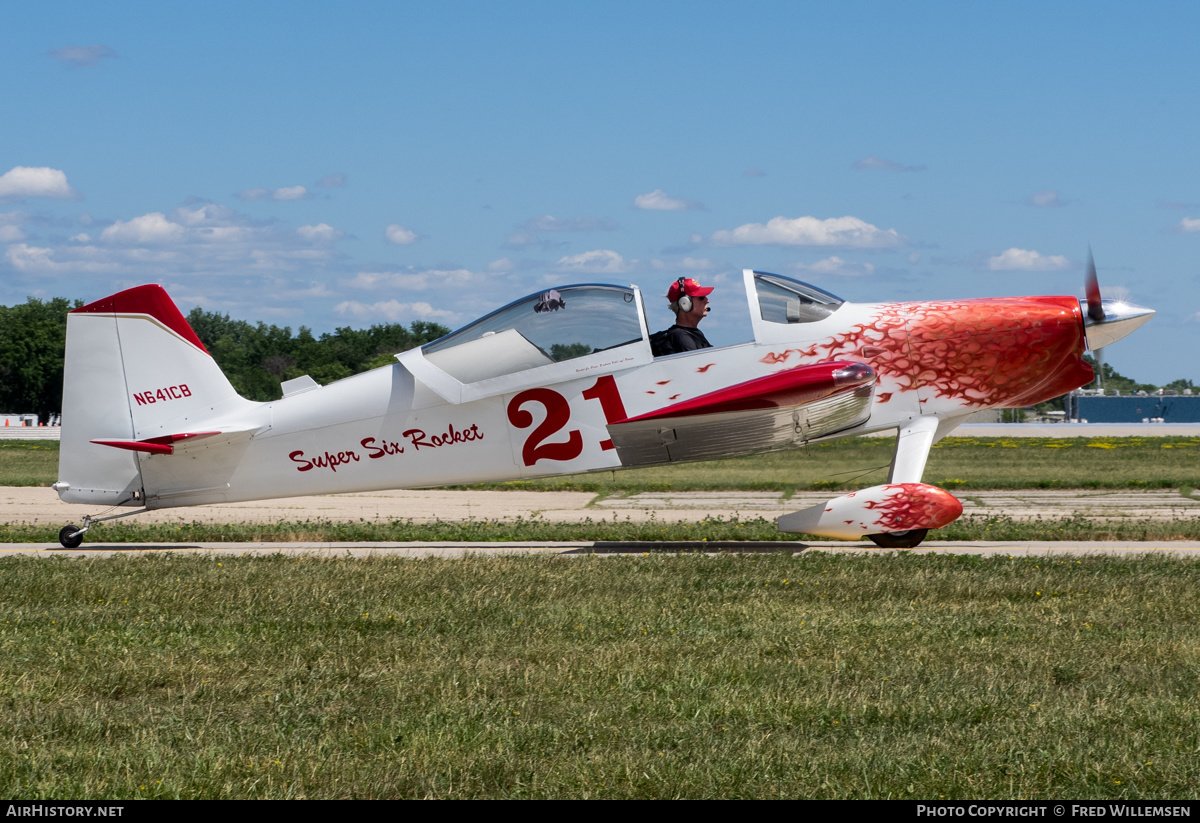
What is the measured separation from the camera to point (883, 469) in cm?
1184

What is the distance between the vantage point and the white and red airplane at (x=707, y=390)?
10.8m

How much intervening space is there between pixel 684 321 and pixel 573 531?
3.82m

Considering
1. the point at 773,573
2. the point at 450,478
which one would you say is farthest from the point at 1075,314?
the point at 450,478

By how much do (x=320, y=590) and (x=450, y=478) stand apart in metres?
2.88

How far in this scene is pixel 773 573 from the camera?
30.7 ft

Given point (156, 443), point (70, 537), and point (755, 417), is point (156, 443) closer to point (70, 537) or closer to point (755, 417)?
point (70, 537)

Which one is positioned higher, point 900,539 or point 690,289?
point 690,289

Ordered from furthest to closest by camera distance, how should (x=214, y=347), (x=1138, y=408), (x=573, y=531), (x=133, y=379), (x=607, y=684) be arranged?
1. (x=1138, y=408)
2. (x=214, y=347)
3. (x=573, y=531)
4. (x=133, y=379)
5. (x=607, y=684)

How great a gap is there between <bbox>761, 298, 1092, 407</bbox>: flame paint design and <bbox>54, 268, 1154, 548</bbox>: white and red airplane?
0.05 feet

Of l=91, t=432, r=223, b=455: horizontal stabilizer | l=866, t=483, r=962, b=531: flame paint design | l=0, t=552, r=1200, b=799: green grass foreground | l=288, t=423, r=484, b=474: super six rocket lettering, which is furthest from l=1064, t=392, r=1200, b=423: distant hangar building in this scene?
l=0, t=552, r=1200, b=799: green grass foreground

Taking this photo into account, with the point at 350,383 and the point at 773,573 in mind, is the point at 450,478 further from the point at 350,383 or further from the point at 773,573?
the point at 773,573

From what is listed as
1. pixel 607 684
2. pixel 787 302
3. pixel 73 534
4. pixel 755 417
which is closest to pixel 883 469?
pixel 755 417

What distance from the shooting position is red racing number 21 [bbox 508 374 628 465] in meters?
10.9

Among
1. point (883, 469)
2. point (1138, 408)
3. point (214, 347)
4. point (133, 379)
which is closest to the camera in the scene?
point (883, 469)
